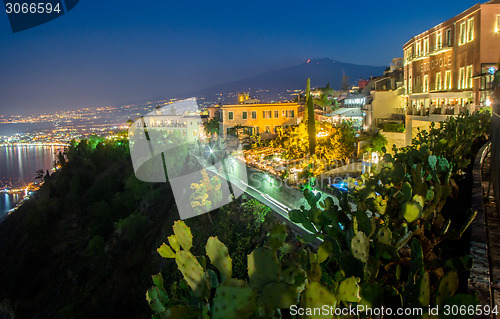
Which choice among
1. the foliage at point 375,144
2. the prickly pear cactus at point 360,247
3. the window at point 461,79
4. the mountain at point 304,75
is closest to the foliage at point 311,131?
the foliage at point 375,144

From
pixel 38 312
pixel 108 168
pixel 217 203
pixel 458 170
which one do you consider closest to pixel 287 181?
pixel 217 203

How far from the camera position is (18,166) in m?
82.3

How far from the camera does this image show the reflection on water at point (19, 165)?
56625 mm

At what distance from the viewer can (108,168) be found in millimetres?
33438

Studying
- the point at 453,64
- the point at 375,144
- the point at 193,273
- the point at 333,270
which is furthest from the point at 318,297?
the point at 453,64

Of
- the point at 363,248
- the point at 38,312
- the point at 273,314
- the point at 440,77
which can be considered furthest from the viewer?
the point at 38,312

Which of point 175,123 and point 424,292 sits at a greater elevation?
point 424,292

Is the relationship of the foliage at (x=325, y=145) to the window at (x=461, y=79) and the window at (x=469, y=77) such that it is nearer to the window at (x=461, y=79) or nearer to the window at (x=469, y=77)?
the window at (x=461, y=79)

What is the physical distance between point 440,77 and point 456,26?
238 centimetres

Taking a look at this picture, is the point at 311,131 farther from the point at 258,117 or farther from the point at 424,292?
the point at 424,292

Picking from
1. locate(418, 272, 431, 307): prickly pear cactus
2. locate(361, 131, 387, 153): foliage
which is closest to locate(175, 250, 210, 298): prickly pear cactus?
locate(418, 272, 431, 307): prickly pear cactus

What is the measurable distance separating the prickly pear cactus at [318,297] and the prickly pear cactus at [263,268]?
0.17 metres

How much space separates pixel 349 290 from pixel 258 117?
26.0 metres

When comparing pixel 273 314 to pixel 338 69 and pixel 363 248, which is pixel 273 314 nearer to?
pixel 363 248
